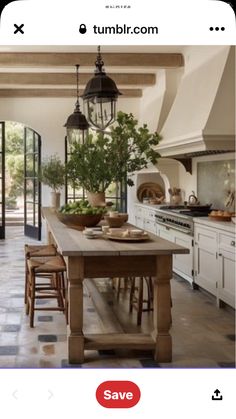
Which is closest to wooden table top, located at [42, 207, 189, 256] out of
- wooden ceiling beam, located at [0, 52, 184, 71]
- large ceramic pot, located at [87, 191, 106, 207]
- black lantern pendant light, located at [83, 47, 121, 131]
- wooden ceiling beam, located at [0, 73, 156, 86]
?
black lantern pendant light, located at [83, 47, 121, 131]

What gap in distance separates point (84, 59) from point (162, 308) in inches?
136

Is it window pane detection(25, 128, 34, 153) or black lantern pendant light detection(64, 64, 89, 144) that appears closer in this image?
black lantern pendant light detection(64, 64, 89, 144)

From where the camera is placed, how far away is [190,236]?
4.64 metres

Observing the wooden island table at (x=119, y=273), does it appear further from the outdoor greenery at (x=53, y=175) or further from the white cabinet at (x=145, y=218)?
the outdoor greenery at (x=53, y=175)

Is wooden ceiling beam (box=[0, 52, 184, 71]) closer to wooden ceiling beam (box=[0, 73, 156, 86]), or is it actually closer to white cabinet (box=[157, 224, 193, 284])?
wooden ceiling beam (box=[0, 73, 156, 86])

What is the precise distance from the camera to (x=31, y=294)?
11.6ft

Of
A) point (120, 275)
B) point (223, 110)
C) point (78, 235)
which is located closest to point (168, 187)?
point (223, 110)

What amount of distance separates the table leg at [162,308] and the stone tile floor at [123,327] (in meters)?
0.07

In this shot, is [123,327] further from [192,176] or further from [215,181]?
[192,176]

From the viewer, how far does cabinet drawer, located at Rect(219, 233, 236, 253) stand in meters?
3.62

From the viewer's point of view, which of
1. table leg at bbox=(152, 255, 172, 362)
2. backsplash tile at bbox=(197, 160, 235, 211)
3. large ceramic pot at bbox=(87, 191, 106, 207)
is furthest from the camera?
backsplash tile at bbox=(197, 160, 235, 211)

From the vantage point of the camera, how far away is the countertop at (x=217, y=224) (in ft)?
12.1

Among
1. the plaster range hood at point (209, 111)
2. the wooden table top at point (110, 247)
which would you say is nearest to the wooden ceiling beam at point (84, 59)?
the plaster range hood at point (209, 111)
